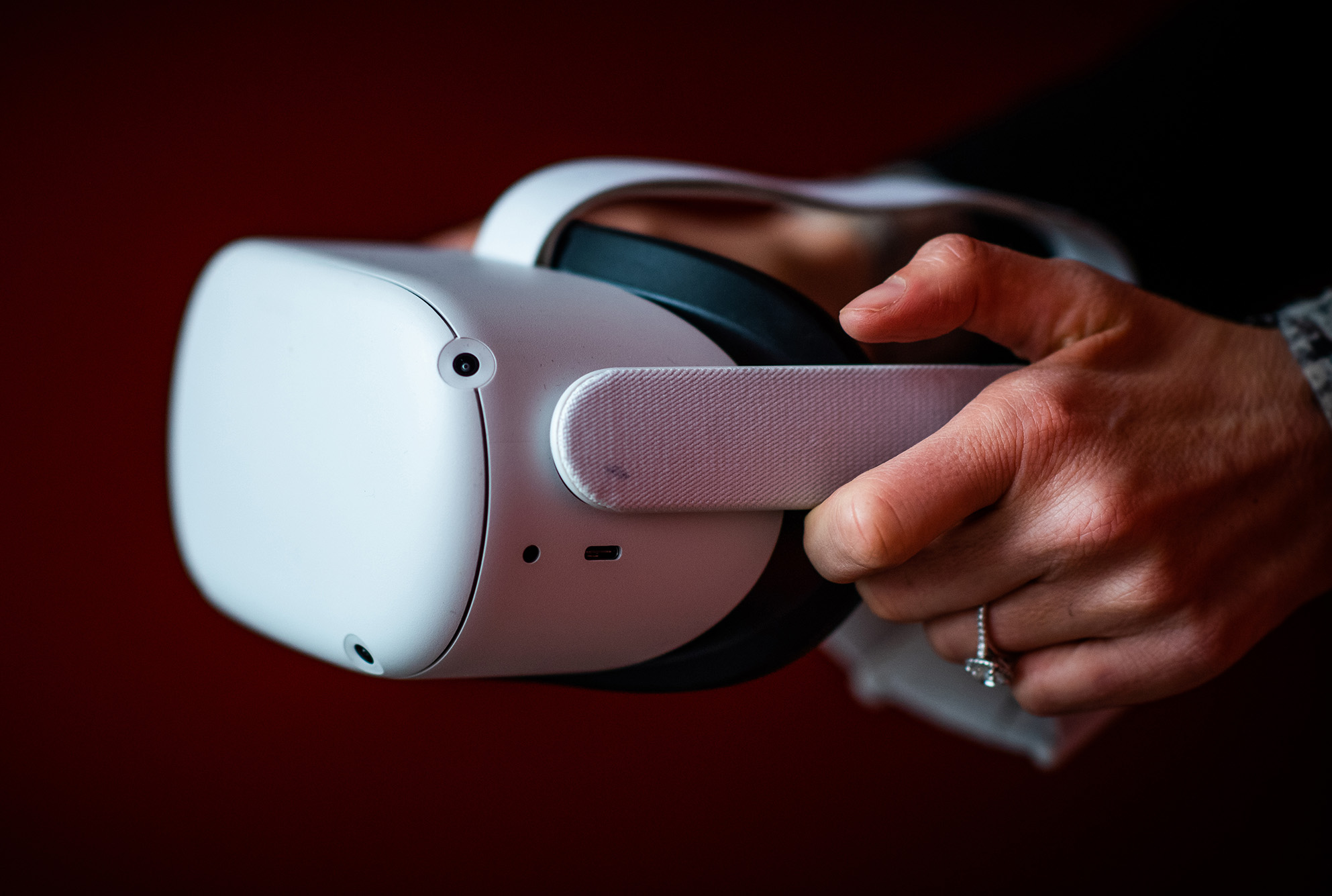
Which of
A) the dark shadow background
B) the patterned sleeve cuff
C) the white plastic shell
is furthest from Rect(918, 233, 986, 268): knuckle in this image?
the dark shadow background

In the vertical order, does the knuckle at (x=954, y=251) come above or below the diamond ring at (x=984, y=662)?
above

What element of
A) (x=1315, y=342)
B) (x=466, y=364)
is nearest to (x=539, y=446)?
(x=466, y=364)

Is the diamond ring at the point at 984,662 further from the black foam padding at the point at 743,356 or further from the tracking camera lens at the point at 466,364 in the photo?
the tracking camera lens at the point at 466,364

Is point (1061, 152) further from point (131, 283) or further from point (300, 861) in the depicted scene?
point (300, 861)

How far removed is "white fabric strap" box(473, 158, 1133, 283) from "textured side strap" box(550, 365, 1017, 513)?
0.16m

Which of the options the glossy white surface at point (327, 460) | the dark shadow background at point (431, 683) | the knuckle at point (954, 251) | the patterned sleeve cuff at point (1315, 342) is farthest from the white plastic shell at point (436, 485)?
the dark shadow background at point (431, 683)

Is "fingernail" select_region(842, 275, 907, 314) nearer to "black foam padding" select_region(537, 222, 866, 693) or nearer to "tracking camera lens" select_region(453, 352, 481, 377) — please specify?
"black foam padding" select_region(537, 222, 866, 693)

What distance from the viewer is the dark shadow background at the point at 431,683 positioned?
0.94 m

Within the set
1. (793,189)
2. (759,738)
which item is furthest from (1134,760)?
A: (793,189)

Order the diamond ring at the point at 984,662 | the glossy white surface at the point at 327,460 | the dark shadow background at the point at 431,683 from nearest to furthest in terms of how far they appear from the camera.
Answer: the glossy white surface at the point at 327,460, the diamond ring at the point at 984,662, the dark shadow background at the point at 431,683

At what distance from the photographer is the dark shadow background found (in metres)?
0.94

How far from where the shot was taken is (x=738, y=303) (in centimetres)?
47

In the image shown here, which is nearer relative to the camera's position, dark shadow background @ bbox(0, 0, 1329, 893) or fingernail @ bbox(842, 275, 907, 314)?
fingernail @ bbox(842, 275, 907, 314)

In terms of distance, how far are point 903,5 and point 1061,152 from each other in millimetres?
754
